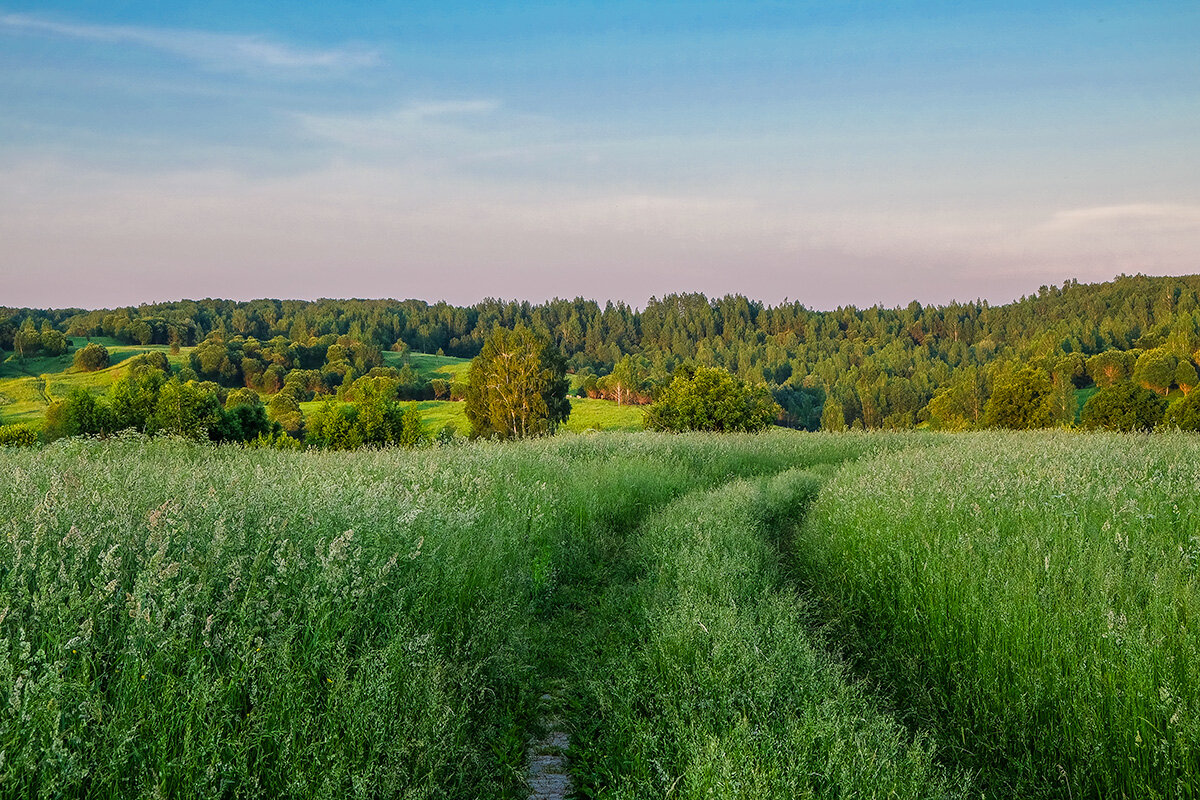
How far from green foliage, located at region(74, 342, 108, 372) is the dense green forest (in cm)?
685

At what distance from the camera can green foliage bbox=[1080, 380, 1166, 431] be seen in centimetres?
5128

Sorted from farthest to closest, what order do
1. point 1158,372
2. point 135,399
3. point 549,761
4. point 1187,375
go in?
point 1158,372 → point 1187,375 → point 135,399 → point 549,761

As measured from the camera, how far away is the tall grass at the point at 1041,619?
11.6ft

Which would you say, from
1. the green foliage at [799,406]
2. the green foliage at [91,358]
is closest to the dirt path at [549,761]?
the green foliage at [799,406]

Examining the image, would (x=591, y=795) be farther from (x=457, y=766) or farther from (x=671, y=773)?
(x=457, y=766)

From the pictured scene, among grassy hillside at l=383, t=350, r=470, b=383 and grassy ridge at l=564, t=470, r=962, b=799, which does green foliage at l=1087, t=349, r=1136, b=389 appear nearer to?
grassy hillside at l=383, t=350, r=470, b=383

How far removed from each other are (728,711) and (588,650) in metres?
2.05

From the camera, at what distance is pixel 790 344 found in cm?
17250

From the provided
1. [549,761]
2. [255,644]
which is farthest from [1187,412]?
[255,644]

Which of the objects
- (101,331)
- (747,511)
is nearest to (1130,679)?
(747,511)

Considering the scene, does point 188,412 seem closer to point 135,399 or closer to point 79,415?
point 79,415

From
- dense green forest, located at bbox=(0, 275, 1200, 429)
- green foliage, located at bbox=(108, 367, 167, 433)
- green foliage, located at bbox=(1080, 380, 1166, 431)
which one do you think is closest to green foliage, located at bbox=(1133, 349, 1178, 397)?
dense green forest, located at bbox=(0, 275, 1200, 429)

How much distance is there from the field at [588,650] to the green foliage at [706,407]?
3955 cm

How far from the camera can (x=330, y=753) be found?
2.98 metres
